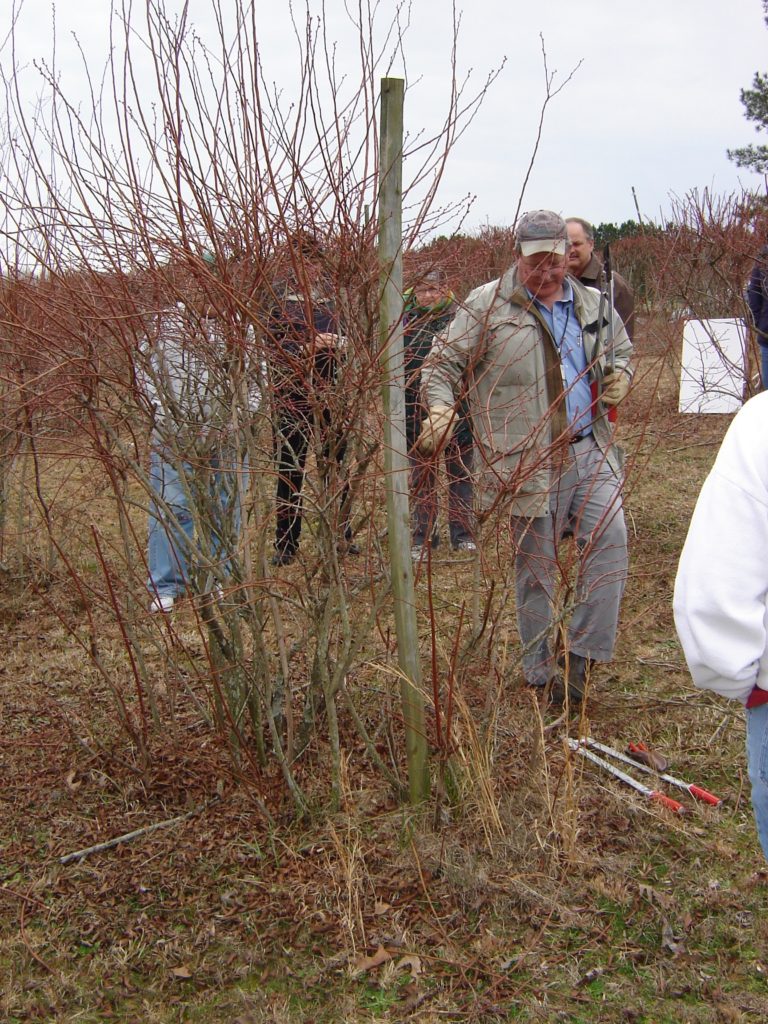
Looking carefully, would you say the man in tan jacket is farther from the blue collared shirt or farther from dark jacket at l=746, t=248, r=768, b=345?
dark jacket at l=746, t=248, r=768, b=345

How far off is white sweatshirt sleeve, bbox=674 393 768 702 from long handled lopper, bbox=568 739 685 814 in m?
1.44

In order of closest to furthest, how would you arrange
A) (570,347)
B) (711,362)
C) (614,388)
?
(614,388), (570,347), (711,362)

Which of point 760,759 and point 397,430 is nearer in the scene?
point 760,759

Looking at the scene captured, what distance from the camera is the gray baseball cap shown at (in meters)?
3.78

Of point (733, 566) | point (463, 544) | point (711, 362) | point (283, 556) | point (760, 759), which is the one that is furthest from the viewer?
point (711, 362)

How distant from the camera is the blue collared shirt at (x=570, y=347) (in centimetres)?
398

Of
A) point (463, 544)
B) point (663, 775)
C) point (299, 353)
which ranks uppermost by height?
point (299, 353)

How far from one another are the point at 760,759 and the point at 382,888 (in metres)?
1.37

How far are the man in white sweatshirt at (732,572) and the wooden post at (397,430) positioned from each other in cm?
102

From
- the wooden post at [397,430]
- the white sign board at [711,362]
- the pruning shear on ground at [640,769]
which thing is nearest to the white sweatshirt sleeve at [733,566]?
the wooden post at [397,430]

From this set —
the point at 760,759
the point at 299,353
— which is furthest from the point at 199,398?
the point at 760,759

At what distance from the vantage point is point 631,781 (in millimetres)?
3488

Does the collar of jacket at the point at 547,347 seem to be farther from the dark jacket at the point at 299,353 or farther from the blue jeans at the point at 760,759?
the blue jeans at the point at 760,759

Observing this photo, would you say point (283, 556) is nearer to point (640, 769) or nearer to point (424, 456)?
point (424, 456)
